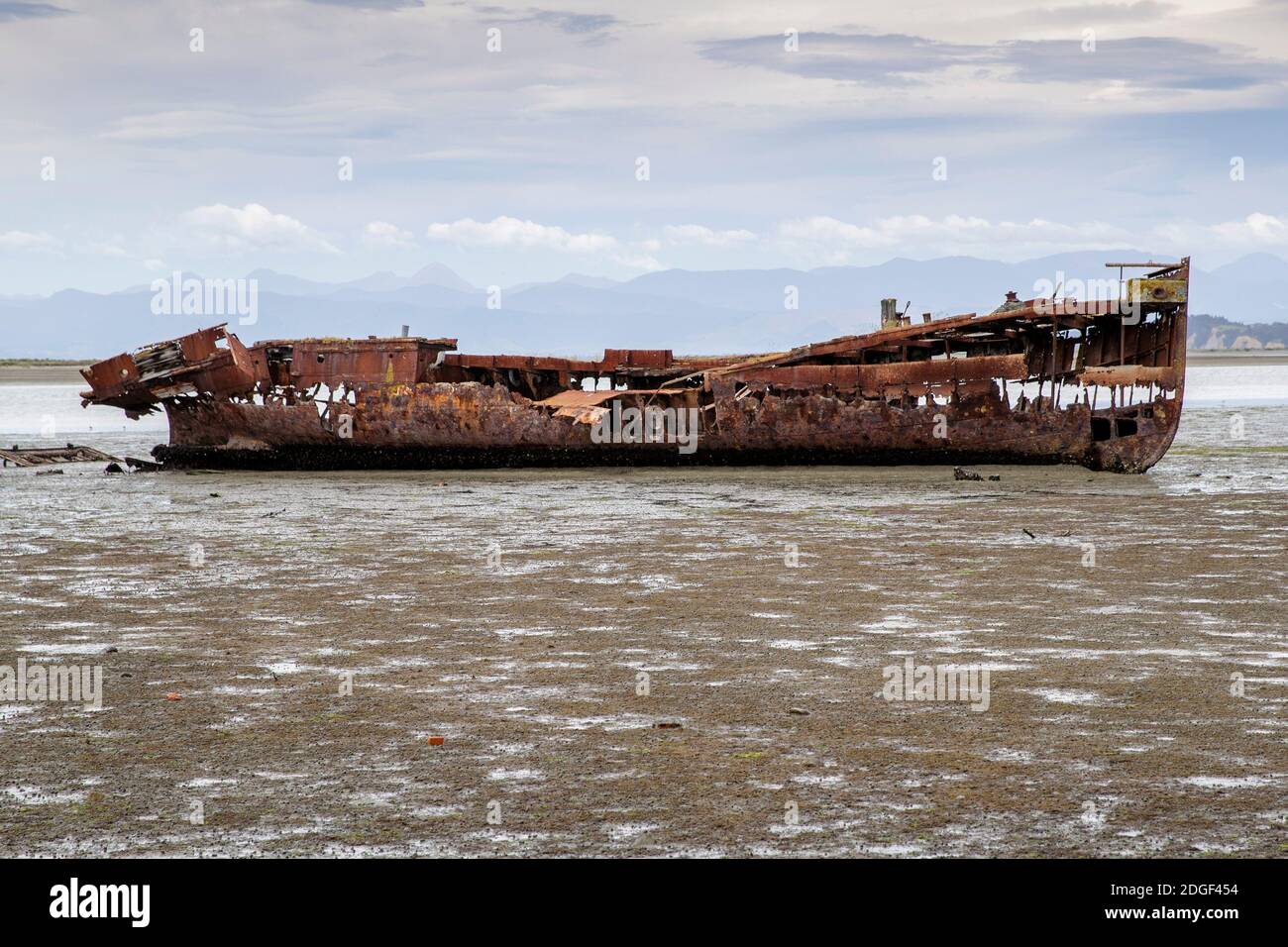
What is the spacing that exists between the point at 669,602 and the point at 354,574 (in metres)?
2.74

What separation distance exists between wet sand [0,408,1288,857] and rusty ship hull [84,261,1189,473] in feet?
21.1

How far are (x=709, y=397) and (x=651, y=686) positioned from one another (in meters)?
15.2

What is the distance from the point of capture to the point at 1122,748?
5.62m

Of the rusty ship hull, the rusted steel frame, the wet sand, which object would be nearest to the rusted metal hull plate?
the rusty ship hull

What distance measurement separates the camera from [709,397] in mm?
21875

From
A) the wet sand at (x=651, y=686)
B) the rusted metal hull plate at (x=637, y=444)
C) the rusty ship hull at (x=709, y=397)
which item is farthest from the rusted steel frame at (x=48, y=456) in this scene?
the wet sand at (x=651, y=686)

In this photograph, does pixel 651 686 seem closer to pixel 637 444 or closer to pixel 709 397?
pixel 637 444

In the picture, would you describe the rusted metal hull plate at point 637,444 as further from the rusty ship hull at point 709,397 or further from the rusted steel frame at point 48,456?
the rusted steel frame at point 48,456

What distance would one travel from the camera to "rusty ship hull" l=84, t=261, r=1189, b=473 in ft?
67.2

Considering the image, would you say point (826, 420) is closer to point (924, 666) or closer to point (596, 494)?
point (596, 494)

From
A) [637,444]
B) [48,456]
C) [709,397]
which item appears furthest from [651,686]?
[48,456]

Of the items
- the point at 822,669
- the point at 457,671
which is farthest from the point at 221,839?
the point at 822,669

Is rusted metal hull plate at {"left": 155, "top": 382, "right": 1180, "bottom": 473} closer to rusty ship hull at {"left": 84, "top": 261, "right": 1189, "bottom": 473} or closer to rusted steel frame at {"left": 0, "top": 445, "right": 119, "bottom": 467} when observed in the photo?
rusty ship hull at {"left": 84, "top": 261, "right": 1189, "bottom": 473}

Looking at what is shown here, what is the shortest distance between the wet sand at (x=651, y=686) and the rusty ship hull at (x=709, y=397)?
6.42 meters
